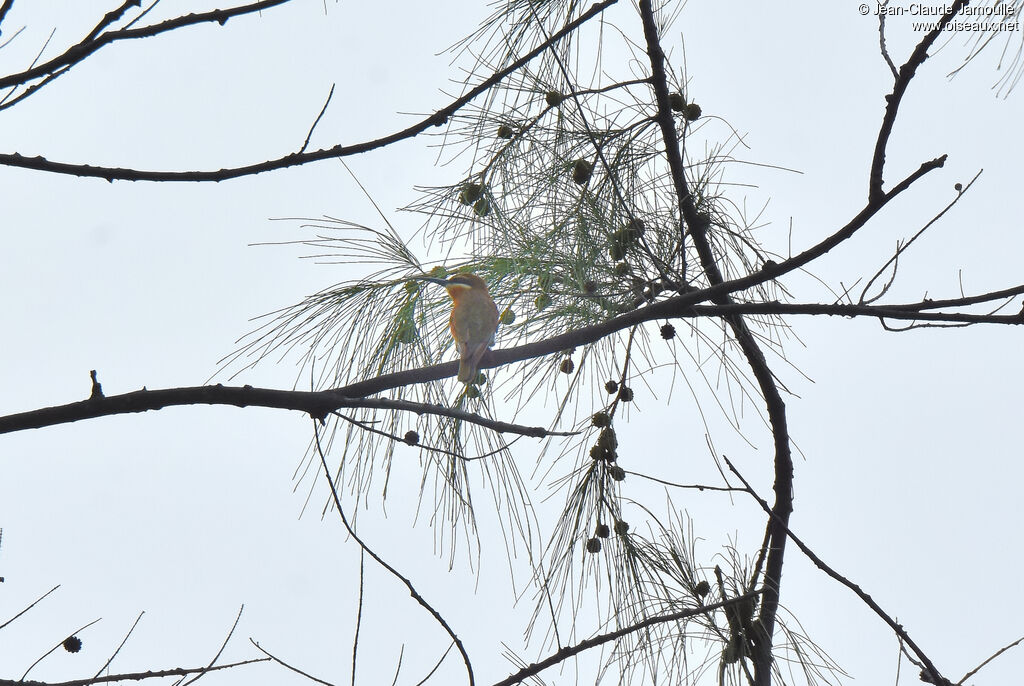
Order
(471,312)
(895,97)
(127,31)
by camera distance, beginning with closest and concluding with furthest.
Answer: (127,31) < (895,97) < (471,312)

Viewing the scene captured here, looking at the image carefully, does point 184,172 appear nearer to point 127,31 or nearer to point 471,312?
point 127,31

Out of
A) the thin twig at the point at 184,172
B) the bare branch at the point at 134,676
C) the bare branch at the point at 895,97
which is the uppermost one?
the bare branch at the point at 895,97

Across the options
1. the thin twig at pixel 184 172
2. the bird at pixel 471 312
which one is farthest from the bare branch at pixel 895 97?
the bird at pixel 471 312

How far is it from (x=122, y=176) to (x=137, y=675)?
0.65m

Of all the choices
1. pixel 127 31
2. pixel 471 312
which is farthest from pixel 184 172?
pixel 471 312

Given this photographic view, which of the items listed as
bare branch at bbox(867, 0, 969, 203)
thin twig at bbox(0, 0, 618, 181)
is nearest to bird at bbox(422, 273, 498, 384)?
thin twig at bbox(0, 0, 618, 181)

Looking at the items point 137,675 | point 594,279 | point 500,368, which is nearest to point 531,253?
point 594,279

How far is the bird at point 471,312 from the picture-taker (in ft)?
6.28

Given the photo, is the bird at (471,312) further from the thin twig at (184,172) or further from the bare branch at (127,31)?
the bare branch at (127,31)

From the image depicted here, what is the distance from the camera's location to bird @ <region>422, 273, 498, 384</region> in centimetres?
192

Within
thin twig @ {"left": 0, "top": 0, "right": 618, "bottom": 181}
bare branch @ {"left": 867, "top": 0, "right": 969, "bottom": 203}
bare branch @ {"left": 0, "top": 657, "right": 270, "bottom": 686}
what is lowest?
bare branch @ {"left": 0, "top": 657, "right": 270, "bottom": 686}

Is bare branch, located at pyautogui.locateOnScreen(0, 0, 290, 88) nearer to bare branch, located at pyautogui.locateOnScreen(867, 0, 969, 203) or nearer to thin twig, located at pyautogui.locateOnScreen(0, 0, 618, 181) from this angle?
thin twig, located at pyautogui.locateOnScreen(0, 0, 618, 181)

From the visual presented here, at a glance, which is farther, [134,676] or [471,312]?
[471,312]

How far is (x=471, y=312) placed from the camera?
1979 millimetres
